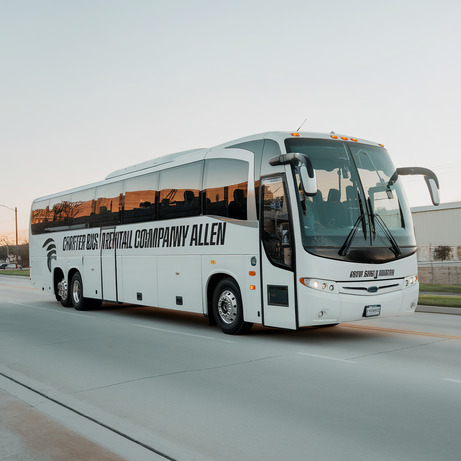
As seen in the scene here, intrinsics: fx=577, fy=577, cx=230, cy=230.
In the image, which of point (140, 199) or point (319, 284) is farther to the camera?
point (140, 199)

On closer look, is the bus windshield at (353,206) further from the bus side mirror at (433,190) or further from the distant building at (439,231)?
the distant building at (439,231)

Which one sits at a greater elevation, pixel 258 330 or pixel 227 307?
pixel 227 307

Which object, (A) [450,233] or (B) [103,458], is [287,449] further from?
(A) [450,233]

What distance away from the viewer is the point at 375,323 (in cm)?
1270

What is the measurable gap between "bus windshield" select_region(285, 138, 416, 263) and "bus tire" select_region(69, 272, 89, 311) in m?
9.72

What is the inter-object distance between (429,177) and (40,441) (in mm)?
8519

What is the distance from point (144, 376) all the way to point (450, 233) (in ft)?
224

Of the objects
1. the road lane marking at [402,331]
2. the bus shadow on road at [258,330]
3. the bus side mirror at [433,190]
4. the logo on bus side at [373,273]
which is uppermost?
the bus side mirror at [433,190]

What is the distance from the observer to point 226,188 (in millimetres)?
11070

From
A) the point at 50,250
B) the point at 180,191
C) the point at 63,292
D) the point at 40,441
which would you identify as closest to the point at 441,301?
the point at 180,191

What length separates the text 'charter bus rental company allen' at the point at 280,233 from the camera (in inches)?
369

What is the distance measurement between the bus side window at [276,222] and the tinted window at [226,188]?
24.0 inches

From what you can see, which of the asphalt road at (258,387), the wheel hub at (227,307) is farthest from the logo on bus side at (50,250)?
the wheel hub at (227,307)

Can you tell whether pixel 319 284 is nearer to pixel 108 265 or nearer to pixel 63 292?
pixel 108 265
